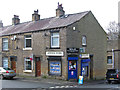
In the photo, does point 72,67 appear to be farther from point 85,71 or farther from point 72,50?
point 85,71

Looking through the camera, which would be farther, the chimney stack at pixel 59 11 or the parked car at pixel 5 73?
the chimney stack at pixel 59 11

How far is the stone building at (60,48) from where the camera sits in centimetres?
2009

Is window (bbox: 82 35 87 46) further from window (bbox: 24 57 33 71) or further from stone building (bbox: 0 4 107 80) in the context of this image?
window (bbox: 24 57 33 71)

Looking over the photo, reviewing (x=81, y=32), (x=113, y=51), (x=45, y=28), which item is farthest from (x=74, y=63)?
(x=113, y=51)

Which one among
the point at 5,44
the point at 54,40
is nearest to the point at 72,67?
the point at 54,40

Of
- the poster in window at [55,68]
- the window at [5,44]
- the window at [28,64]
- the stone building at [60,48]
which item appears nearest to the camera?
the stone building at [60,48]

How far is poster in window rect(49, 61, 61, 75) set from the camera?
20.4 metres

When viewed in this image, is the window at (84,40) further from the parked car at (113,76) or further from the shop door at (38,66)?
the shop door at (38,66)

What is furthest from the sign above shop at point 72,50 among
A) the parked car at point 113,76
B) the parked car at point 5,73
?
the parked car at point 5,73

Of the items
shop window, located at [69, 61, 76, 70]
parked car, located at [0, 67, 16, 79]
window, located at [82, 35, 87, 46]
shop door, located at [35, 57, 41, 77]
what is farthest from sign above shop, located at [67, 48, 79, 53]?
parked car, located at [0, 67, 16, 79]

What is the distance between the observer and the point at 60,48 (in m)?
20.2

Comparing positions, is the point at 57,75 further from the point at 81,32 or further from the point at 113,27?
the point at 113,27

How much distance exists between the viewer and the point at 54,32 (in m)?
20.9

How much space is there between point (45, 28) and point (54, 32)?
1514 millimetres
